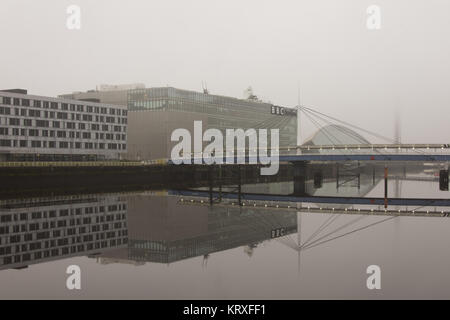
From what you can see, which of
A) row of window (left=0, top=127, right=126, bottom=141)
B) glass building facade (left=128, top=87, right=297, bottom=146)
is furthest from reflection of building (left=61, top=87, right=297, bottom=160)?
row of window (left=0, top=127, right=126, bottom=141)

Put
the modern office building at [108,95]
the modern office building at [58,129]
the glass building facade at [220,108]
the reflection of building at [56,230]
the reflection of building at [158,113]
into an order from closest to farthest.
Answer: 1. the reflection of building at [56,230]
2. the modern office building at [58,129]
3. the reflection of building at [158,113]
4. the glass building facade at [220,108]
5. the modern office building at [108,95]

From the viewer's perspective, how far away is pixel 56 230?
109 ft

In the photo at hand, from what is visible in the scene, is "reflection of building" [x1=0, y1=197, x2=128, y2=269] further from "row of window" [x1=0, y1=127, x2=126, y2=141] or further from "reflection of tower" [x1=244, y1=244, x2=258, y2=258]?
"row of window" [x1=0, y1=127, x2=126, y2=141]

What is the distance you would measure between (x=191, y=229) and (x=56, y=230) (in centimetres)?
807

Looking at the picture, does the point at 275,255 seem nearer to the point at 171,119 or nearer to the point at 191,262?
the point at 191,262

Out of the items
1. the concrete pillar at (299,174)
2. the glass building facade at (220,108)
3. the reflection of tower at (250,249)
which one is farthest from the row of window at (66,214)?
the glass building facade at (220,108)

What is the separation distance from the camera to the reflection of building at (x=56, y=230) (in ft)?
84.2

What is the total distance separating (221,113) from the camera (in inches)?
5404

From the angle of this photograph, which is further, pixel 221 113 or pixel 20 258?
pixel 221 113

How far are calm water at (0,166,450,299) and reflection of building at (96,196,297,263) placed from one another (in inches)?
3.0

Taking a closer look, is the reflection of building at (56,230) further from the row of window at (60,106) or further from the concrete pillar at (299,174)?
the concrete pillar at (299,174)

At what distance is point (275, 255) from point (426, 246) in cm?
823
